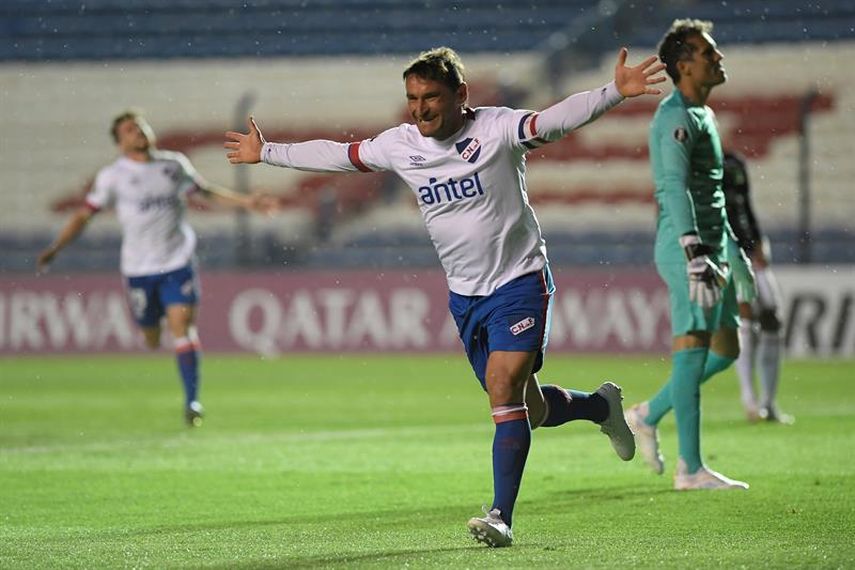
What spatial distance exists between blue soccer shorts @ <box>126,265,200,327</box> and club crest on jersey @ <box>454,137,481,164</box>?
5.95 meters

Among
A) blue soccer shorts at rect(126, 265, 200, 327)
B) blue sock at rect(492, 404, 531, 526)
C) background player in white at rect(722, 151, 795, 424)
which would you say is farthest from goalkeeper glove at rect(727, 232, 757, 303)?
blue soccer shorts at rect(126, 265, 200, 327)

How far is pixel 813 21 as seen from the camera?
60.0 ft

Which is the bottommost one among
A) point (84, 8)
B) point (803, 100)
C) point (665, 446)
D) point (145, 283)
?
point (665, 446)

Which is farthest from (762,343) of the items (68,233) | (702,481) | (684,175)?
(68,233)

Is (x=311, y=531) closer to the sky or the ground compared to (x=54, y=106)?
closer to the ground

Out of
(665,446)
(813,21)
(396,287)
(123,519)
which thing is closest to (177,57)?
(396,287)

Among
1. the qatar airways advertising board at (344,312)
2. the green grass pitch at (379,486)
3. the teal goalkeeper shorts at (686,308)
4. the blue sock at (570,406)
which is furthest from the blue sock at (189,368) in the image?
the qatar airways advertising board at (344,312)

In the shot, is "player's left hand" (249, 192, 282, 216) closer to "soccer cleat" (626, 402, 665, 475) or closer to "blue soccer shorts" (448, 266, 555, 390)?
"soccer cleat" (626, 402, 665, 475)

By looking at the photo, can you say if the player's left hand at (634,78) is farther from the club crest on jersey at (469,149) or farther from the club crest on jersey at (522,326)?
the club crest on jersey at (522,326)

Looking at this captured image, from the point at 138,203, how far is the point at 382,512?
5686 mm

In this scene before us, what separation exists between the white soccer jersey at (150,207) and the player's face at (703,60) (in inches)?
208

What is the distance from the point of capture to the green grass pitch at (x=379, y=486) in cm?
543

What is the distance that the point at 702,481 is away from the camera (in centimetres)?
711

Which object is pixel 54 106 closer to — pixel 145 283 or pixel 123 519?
pixel 145 283
